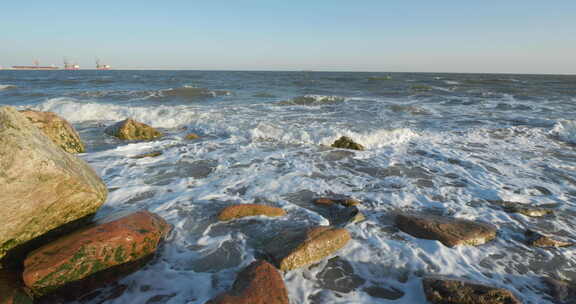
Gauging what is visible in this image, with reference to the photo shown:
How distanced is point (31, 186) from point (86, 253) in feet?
1.96

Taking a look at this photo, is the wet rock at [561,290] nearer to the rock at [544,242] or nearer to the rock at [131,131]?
the rock at [544,242]

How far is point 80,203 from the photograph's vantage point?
236cm

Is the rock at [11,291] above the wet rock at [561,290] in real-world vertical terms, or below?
above

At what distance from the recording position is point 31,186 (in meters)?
1.97

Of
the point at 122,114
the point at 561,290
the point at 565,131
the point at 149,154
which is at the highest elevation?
the point at 122,114

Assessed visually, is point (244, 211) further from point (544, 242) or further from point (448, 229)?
point (544, 242)

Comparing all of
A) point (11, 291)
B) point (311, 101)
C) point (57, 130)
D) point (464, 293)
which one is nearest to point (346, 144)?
point (464, 293)

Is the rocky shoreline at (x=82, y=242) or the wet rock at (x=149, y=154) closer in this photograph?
the rocky shoreline at (x=82, y=242)

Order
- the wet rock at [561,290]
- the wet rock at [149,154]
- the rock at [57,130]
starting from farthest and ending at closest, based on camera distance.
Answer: the wet rock at [149,154] < the rock at [57,130] < the wet rock at [561,290]

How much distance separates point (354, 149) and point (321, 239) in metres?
3.85

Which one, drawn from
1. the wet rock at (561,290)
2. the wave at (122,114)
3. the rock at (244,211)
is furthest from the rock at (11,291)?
the wave at (122,114)

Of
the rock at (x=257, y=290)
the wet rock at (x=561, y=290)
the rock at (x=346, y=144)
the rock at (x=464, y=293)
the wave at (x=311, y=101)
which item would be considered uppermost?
the wave at (x=311, y=101)

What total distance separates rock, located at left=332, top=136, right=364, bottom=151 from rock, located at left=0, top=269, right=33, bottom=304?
5.28 metres

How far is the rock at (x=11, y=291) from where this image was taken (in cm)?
176
